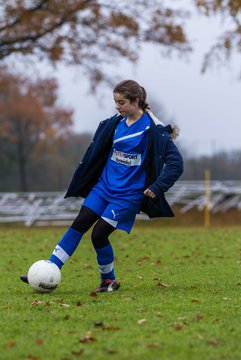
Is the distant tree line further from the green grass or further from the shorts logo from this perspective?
the shorts logo

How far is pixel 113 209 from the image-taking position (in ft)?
21.2

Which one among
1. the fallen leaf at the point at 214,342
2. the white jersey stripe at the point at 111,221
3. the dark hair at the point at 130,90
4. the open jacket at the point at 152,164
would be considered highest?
the dark hair at the point at 130,90

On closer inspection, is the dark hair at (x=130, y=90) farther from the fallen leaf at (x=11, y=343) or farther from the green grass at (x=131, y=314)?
the fallen leaf at (x=11, y=343)

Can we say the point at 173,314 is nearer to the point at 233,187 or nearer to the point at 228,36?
the point at 228,36

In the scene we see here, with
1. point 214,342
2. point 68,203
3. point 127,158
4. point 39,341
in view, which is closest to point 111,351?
point 39,341

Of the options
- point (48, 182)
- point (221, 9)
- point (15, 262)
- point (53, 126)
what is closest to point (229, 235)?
point (15, 262)

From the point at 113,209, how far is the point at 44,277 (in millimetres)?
901

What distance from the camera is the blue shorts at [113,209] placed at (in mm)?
6469

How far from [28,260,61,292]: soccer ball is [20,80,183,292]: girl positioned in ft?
Result: 0.63

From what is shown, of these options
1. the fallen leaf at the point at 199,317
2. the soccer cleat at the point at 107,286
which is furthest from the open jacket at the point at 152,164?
the fallen leaf at the point at 199,317

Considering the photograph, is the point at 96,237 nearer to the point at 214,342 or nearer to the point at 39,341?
the point at 39,341

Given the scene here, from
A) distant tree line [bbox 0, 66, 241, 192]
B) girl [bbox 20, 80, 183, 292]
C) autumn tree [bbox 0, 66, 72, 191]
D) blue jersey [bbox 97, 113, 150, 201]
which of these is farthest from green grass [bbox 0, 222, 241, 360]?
autumn tree [bbox 0, 66, 72, 191]

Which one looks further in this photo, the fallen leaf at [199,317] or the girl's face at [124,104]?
the girl's face at [124,104]

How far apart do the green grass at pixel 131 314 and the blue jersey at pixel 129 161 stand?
0.99 metres
